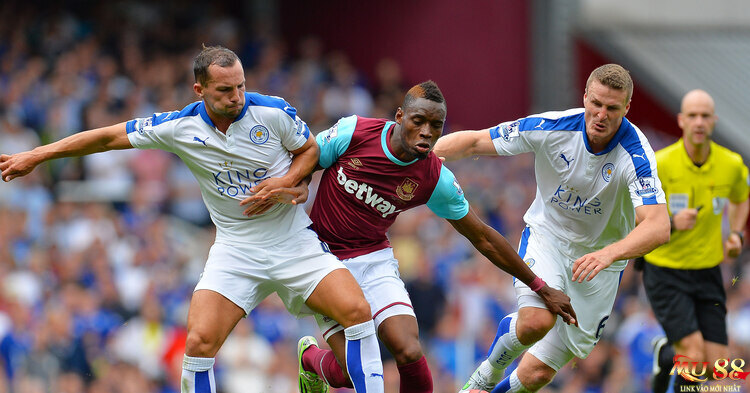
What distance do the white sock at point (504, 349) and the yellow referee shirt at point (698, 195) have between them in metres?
1.86

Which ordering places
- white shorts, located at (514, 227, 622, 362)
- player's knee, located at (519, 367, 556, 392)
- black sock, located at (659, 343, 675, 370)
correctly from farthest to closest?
black sock, located at (659, 343, 675, 370) → player's knee, located at (519, 367, 556, 392) → white shorts, located at (514, 227, 622, 362)

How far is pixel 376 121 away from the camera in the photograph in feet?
23.2

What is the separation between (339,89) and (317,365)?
10.4 meters

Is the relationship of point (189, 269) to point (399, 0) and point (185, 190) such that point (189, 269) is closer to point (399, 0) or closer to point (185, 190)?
point (185, 190)

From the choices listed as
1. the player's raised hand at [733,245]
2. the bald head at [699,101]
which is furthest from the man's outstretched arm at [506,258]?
the bald head at [699,101]

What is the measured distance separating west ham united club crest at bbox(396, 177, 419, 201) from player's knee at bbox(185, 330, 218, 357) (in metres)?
1.58

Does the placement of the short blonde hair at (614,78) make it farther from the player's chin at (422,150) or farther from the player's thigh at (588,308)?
the player's thigh at (588,308)

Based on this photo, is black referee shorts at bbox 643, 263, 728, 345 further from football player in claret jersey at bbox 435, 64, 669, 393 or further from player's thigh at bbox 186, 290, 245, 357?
player's thigh at bbox 186, 290, 245, 357

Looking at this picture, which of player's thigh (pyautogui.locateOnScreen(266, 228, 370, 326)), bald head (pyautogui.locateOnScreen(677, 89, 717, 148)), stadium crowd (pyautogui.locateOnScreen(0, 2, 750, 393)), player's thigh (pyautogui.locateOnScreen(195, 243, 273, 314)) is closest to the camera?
player's thigh (pyautogui.locateOnScreen(266, 228, 370, 326))

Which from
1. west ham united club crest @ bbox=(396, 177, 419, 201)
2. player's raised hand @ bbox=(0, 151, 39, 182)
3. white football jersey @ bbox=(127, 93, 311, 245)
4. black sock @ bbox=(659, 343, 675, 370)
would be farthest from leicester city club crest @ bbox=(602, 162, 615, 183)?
player's raised hand @ bbox=(0, 151, 39, 182)

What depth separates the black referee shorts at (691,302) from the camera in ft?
27.9

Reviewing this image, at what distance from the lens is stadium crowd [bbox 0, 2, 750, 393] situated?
11.3 metres

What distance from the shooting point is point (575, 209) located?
24.3ft

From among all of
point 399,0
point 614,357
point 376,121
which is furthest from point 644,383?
point 399,0
